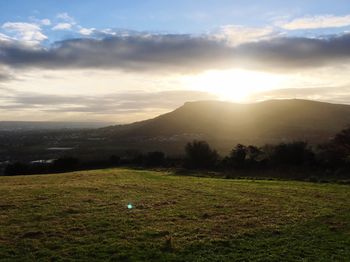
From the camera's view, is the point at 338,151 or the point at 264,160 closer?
the point at 338,151

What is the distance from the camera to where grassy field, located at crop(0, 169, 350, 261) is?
15.5m

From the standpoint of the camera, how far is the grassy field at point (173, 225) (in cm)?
1554

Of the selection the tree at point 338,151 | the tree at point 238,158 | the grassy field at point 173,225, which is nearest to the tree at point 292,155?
the tree at point 338,151

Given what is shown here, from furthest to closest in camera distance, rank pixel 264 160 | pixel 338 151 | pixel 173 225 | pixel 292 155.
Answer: pixel 292 155 < pixel 264 160 < pixel 338 151 < pixel 173 225

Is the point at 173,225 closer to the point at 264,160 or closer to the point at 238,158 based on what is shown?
the point at 264,160

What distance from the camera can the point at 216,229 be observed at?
1914cm

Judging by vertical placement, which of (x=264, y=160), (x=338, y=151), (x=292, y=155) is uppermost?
(x=338, y=151)

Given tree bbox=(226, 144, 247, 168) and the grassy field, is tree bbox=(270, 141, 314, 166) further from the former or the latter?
the grassy field

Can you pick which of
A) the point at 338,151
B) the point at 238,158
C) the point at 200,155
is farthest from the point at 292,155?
the point at 200,155

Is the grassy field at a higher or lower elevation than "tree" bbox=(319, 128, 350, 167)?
lower

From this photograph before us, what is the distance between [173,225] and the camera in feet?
65.5

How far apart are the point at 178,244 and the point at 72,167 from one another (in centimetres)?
6640

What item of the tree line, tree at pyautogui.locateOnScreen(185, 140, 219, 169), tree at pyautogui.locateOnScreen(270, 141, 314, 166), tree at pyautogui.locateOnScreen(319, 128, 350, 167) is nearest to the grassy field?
tree at pyautogui.locateOnScreen(319, 128, 350, 167)

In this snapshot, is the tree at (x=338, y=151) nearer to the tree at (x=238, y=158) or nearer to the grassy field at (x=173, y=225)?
the tree at (x=238, y=158)
